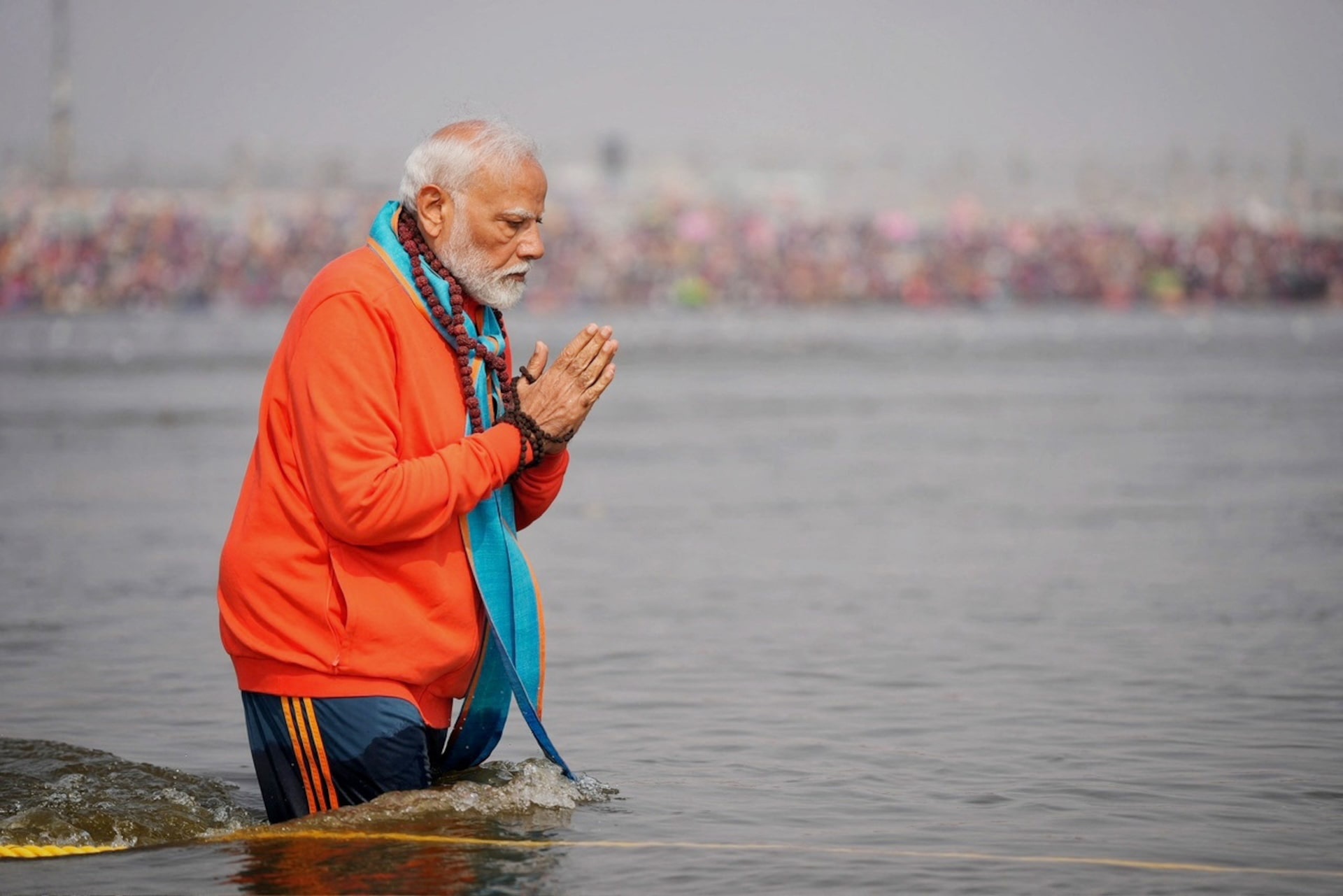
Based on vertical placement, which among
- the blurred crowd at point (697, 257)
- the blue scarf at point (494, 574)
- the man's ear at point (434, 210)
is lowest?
Answer: the blurred crowd at point (697, 257)

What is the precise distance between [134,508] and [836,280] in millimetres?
79047

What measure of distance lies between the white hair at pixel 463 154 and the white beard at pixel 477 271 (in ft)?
0.31

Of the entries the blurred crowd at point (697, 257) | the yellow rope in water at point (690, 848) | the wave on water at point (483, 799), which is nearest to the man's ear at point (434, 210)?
the wave on water at point (483, 799)

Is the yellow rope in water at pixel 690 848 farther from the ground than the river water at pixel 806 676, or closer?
farther from the ground

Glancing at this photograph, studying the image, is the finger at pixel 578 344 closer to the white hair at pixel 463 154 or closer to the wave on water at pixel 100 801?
the white hair at pixel 463 154

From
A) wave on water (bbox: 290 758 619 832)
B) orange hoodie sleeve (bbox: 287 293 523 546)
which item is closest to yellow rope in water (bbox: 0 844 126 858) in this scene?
wave on water (bbox: 290 758 619 832)

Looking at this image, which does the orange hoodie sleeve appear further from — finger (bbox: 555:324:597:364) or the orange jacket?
finger (bbox: 555:324:597:364)

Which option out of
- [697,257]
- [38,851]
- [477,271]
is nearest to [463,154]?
[477,271]

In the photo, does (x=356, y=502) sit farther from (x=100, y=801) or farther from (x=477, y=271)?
(x=100, y=801)

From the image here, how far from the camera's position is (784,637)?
8484mm

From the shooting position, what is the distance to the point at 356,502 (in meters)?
4.06

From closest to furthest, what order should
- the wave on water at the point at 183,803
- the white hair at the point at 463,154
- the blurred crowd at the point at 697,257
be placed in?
the white hair at the point at 463,154 < the wave on water at the point at 183,803 < the blurred crowd at the point at 697,257

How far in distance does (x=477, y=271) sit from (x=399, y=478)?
546mm

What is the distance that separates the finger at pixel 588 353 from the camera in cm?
437
